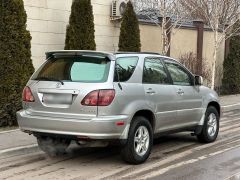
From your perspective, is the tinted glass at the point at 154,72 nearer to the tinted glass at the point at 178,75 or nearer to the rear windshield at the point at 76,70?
the tinted glass at the point at 178,75

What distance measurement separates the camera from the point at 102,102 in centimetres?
732

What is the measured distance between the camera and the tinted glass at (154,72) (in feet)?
27.2

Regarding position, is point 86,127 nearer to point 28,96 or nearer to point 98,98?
point 98,98

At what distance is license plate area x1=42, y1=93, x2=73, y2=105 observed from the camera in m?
7.49

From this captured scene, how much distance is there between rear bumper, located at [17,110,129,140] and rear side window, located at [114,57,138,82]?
1.95 ft

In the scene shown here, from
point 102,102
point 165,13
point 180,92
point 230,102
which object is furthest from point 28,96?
point 230,102

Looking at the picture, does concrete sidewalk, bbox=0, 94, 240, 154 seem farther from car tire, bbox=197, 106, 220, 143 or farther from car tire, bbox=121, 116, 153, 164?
car tire, bbox=197, 106, 220, 143

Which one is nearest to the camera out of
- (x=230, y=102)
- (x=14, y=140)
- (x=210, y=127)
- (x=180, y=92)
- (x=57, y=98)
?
(x=57, y=98)

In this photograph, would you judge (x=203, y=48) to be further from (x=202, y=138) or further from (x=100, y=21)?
(x=202, y=138)

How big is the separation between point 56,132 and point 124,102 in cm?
106

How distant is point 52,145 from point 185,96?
8.13ft

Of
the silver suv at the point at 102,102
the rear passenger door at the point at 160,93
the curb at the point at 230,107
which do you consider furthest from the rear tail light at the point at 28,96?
the curb at the point at 230,107

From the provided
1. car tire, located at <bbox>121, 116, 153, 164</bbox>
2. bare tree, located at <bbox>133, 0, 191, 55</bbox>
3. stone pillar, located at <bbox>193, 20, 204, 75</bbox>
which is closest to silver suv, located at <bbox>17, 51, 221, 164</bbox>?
car tire, located at <bbox>121, 116, 153, 164</bbox>

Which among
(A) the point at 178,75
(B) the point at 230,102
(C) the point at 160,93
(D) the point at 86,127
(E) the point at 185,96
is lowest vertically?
(B) the point at 230,102
